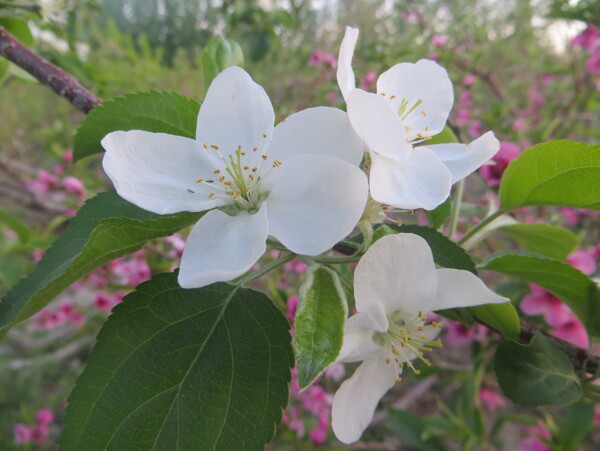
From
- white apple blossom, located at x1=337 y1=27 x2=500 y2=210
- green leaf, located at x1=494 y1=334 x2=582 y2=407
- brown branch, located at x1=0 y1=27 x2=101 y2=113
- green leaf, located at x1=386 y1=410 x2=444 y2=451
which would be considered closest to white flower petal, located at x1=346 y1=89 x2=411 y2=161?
white apple blossom, located at x1=337 y1=27 x2=500 y2=210

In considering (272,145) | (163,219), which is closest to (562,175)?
(272,145)

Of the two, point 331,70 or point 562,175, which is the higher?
point 562,175

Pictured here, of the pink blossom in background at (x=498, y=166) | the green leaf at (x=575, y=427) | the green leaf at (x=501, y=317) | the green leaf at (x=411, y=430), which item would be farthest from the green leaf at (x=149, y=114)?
the green leaf at (x=411, y=430)

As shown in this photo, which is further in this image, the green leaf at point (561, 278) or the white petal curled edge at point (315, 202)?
the green leaf at point (561, 278)

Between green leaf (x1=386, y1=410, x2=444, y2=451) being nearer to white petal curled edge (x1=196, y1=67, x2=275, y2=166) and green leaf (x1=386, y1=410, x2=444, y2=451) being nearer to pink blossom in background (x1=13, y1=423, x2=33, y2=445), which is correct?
white petal curled edge (x1=196, y1=67, x2=275, y2=166)

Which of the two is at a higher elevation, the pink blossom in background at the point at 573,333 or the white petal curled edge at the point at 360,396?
the white petal curled edge at the point at 360,396

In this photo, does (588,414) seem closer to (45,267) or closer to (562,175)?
(562,175)

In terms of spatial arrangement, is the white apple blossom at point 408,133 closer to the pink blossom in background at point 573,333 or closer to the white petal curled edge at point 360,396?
the white petal curled edge at point 360,396
